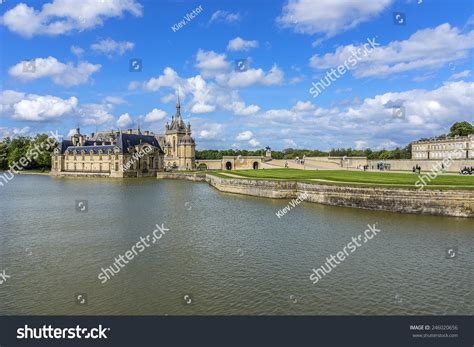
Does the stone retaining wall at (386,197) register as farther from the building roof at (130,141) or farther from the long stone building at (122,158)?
the building roof at (130,141)

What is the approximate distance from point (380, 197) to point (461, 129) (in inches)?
2837

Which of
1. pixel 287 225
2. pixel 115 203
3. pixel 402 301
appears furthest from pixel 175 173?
pixel 402 301

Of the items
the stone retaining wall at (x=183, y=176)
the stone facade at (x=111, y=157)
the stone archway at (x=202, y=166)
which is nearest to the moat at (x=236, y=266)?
the stone retaining wall at (x=183, y=176)

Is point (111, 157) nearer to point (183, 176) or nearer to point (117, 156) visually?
point (117, 156)

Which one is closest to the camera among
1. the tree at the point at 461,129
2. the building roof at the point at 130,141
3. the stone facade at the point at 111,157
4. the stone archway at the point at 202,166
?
the stone facade at the point at 111,157

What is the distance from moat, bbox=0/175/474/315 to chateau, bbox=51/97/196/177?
58.2 m

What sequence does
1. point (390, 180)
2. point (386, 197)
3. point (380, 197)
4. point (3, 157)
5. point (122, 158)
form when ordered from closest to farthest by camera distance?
point (386, 197) < point (380, 197) < point (390, 180) < point (122, 158) < point (3, 157)

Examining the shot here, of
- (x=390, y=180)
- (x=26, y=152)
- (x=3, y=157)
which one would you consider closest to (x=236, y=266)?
(x=390, y=180)

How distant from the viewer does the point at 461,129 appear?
284 feet

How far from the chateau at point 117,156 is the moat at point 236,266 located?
58245mm

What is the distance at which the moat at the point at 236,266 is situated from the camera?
10.5 meters

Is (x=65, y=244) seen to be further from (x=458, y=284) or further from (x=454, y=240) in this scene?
(x=454, y=240)

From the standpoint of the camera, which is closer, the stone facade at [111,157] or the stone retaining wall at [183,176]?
the stone retaining wall at [183,176]

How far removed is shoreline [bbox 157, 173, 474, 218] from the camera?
24344mm
